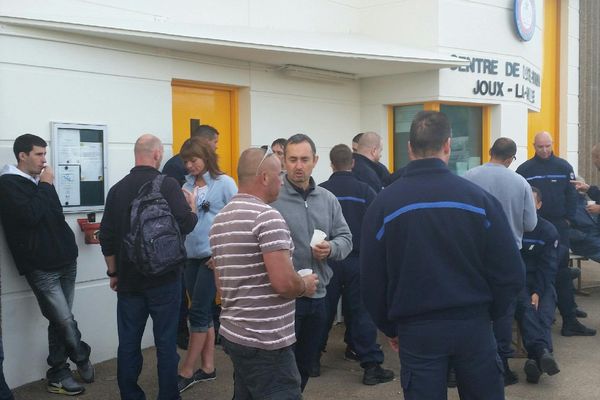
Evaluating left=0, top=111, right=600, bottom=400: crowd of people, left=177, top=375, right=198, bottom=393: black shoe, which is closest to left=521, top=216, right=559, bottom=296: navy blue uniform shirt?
left=0, top=111, right=600, bottom=400: crowd of people

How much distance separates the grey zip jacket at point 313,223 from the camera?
4.47 m

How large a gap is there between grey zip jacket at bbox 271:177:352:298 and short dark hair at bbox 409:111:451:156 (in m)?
1.28

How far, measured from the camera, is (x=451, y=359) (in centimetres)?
329

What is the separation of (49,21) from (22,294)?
223 centimetres

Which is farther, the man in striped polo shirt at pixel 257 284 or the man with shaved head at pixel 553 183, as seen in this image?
the man with shaved head at pixel 553 183

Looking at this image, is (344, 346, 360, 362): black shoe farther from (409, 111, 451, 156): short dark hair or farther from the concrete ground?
(409, 111, 451, 156): short dark hair

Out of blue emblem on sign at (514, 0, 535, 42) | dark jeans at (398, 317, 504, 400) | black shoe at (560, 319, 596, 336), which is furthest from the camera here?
blue emblem on sign at (514, 0, 535, 42)

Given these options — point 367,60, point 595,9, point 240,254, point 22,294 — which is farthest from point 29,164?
point 595,9

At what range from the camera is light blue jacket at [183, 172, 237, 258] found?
5469mm

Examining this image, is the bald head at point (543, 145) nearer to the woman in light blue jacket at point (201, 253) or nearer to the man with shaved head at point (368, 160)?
the man with shaved head at point (368, 160)

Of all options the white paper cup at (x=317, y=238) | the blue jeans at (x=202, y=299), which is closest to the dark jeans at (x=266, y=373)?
the white paper cup at (x=317, y=238)

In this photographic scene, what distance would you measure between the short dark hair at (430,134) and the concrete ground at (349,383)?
8.70ft

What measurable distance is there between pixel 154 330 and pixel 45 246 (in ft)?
3.98

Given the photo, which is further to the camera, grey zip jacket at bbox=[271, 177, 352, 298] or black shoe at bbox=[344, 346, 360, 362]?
black shoe at bbox=[344, 346, 360, 362]
